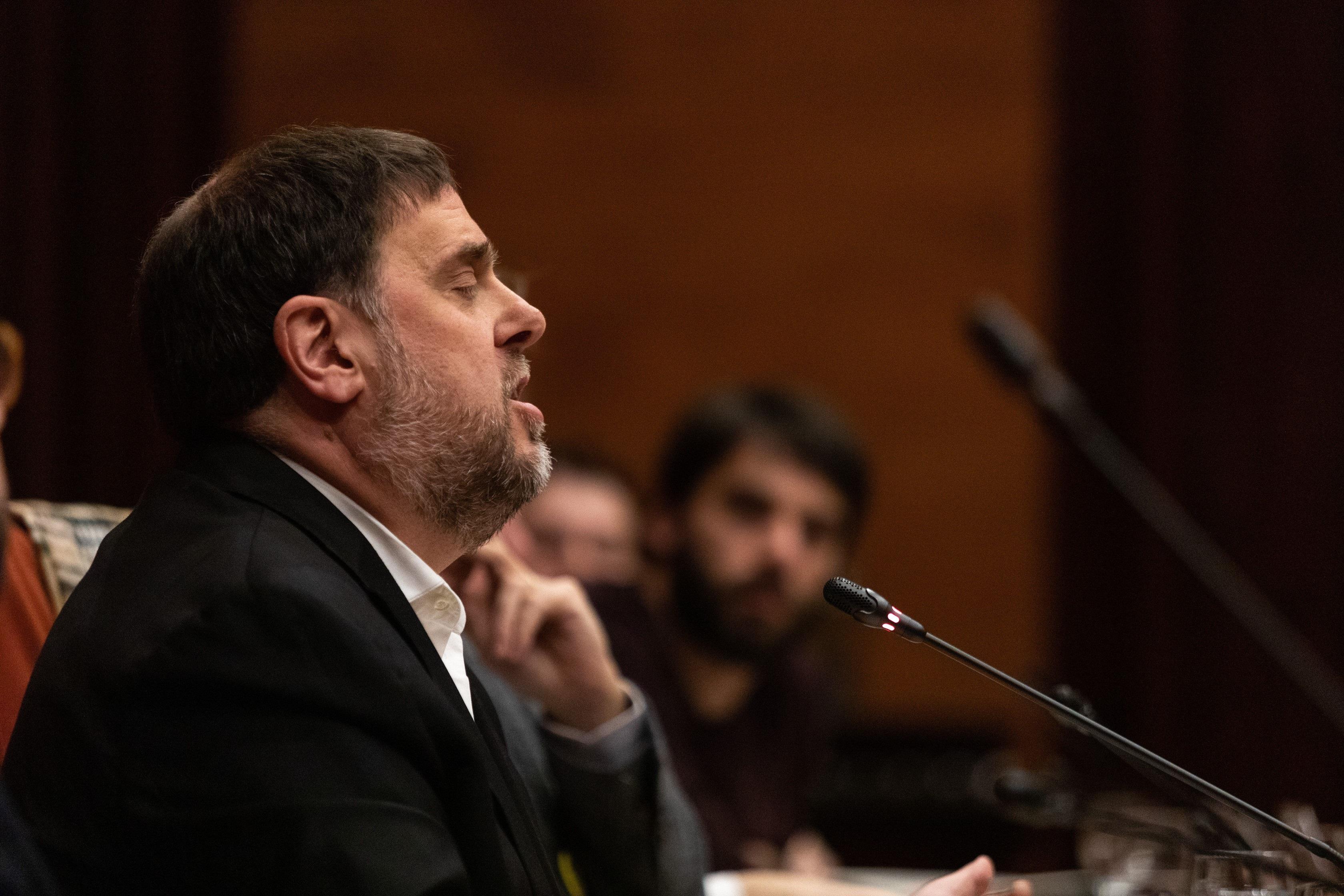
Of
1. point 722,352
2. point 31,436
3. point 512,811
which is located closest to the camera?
point 512,811

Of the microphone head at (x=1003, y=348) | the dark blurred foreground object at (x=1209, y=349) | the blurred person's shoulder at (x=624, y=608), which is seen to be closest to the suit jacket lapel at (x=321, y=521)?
the blurred person's shoulder at (x=624, y=608)

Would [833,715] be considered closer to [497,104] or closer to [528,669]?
[528,669]

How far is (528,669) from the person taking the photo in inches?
67.6

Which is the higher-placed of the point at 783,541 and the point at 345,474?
the point at 345,474

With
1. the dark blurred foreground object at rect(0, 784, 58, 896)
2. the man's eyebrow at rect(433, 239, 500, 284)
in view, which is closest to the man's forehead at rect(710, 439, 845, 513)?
the man's eyebrow at rect(433, 239, 500, 284)

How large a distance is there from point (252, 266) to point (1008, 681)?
84cm

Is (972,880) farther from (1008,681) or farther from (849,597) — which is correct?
(849,597)

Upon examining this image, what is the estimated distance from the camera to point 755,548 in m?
2.91

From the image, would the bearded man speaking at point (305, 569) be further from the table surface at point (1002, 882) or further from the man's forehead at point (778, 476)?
the man's forehead at point (778, 476)

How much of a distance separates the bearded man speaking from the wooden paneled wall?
312cm

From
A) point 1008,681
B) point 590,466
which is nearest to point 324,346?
point 1008,681

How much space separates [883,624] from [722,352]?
330 cm

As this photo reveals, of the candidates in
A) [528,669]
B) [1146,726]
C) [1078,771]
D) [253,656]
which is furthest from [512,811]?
[1146,726]

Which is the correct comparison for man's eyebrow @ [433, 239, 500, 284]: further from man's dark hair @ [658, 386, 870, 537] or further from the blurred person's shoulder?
man's dark hair @ [658, 386, 870, 537]
